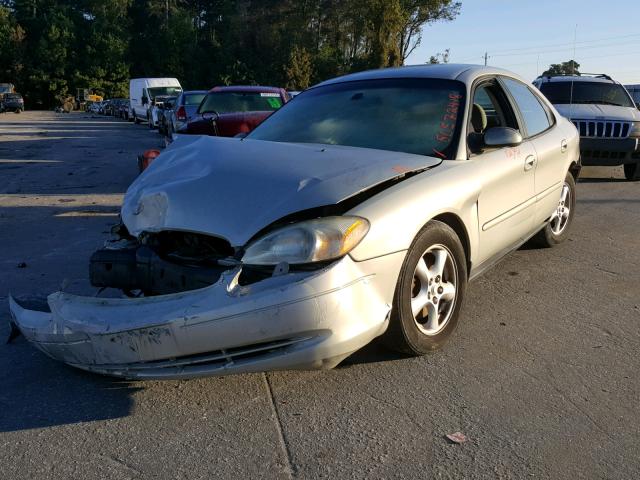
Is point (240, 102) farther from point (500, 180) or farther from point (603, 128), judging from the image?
point (500, 180)

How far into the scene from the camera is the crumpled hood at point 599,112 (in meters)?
9.98

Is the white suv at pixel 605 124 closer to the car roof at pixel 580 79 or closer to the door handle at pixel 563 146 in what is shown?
the car roof at pixel 580 79

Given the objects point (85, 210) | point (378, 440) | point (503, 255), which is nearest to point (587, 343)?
point (503, 255)

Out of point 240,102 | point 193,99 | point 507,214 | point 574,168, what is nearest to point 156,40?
point 193,99

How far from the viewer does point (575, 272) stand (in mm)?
5164

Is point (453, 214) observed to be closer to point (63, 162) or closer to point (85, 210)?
point (85, 210)

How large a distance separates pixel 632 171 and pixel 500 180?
287 inches

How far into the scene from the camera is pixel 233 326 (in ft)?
9.09

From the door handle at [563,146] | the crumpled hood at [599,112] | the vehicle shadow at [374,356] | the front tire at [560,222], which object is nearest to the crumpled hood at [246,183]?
the vehicle shadow at [374,356]

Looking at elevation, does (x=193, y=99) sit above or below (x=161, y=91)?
above

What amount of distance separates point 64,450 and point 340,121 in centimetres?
263

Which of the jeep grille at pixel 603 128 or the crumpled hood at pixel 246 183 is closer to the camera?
the crumpled hood at pixel 246 183

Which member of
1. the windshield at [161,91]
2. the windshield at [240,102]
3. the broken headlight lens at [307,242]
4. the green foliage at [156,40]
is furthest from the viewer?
the green foliage at [156,40]

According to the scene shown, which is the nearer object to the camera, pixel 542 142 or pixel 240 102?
pixel 542 142
